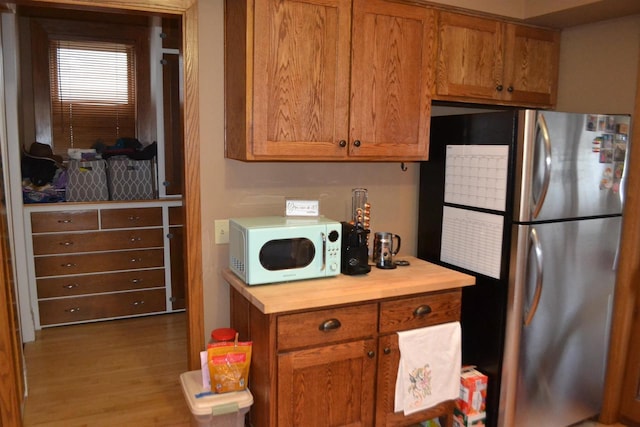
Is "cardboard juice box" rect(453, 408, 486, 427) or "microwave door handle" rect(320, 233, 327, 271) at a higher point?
"microwave door handle" rect(320, 233, 327, 271)

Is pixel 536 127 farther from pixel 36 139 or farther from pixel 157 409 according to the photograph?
pixel 36 139

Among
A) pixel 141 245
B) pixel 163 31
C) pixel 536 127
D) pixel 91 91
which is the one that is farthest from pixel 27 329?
pixel 536 127

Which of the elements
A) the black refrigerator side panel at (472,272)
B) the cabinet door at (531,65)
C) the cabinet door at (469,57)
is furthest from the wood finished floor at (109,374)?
the cabinet door at (531,65)

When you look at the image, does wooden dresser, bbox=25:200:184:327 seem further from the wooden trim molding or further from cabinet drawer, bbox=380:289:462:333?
the wooden trim molding

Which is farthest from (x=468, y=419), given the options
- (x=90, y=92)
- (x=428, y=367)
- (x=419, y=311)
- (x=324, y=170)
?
(x=90, y=92)

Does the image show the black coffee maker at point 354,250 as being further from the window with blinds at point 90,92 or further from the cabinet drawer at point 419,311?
the window with blinds at point 90,92

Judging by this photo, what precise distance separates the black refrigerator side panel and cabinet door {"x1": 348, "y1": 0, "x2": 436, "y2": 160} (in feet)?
0.70

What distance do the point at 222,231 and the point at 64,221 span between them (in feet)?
6.87

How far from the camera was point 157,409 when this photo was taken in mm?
2770

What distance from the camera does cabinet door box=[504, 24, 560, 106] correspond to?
2668 millimetres

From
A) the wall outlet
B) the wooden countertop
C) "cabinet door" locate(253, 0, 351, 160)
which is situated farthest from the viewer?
the wall outlet

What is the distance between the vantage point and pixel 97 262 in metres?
3.94

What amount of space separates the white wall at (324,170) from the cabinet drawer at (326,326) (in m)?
0.62

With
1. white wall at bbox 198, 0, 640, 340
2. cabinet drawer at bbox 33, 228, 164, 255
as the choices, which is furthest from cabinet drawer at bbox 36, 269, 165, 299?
white wall at bbox 198, 0, 640, 340
